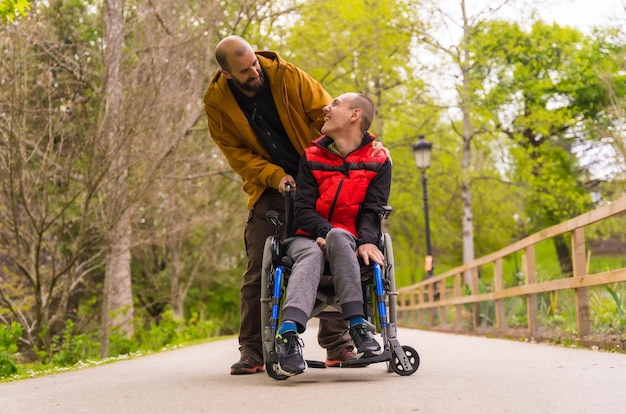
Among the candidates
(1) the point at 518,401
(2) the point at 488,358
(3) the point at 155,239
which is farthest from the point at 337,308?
(3) the point at 155,239

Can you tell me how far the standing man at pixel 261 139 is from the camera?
5504mm

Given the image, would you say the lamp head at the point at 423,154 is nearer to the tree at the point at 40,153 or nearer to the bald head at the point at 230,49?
the tree at the point at 40,153

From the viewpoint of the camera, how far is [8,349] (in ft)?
24.6

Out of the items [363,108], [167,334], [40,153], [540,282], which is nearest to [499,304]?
[540,282]

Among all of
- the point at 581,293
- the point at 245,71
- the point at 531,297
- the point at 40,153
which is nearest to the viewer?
the point at 245,71

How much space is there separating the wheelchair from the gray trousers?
145 millimetres

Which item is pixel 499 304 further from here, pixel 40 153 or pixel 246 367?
pixel 246 367

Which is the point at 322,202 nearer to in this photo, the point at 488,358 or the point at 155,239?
the point at 488,358

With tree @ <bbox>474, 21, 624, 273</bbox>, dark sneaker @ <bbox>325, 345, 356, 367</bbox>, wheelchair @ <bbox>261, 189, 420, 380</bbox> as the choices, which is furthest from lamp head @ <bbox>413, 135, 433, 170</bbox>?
wheelchair @ <bbox>261, 189, 420, 380</bbox>

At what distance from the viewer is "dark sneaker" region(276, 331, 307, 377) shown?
4.35m

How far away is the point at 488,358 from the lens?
6.58m

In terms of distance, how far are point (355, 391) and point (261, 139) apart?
82.1 inches

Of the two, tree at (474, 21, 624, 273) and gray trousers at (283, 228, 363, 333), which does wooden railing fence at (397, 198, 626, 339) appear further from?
tree at (474, 21, 624, 273)

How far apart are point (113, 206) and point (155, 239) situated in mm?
2811
